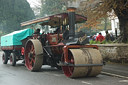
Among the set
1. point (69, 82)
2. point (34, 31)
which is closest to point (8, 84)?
point (69, 82)

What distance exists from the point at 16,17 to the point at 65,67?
3760 centimetres

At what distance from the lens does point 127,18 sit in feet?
43.8

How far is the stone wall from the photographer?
41.0 ft

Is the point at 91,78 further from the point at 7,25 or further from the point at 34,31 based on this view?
the point at 7,25

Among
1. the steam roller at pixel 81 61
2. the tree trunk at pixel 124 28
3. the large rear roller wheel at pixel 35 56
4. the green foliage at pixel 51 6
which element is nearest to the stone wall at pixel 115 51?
the tree trunk at pixel 124 28

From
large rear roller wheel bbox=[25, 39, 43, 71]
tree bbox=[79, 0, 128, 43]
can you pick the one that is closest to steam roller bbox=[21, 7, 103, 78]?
large rear roller wheel bbox=[25, 39, 43, 71]

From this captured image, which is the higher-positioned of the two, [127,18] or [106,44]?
[127,18]

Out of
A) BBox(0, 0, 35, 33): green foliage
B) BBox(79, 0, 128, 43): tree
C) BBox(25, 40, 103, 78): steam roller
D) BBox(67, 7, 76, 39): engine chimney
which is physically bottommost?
BBox(25, 40, 103, 78): steam roller

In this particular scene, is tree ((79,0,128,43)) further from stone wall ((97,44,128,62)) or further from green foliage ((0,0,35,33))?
green foliage ((0,0,35,33))

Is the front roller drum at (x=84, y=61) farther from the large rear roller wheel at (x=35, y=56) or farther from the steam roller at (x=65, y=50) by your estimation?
the large rear roller wheel at (x=35, y=56)

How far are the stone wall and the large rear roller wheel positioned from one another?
482 cm

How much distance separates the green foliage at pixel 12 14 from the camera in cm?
4412

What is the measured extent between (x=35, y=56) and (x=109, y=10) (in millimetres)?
5781

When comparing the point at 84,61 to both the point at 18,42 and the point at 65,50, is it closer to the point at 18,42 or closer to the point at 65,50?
the point at 65,50
